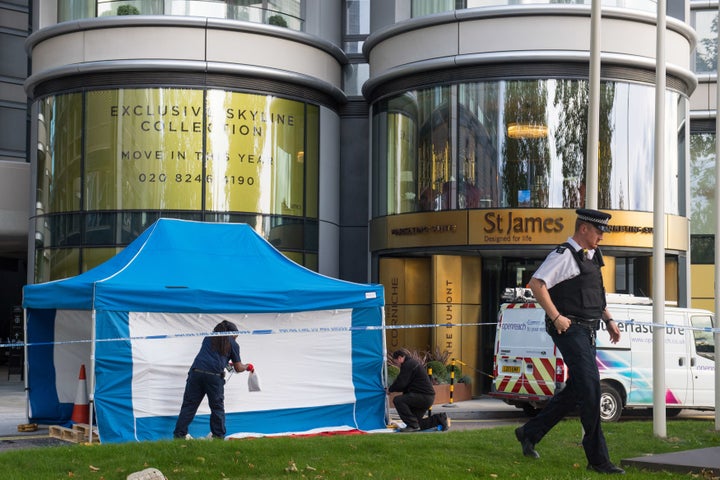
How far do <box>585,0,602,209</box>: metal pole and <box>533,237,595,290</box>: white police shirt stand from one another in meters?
4.33

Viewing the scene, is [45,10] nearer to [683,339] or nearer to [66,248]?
[66,248]

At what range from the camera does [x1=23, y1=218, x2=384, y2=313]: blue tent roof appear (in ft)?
47.6

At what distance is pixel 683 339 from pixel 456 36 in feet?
29.8

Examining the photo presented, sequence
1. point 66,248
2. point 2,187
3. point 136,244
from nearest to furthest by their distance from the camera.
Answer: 1. point 136,244
2. point 66,248
3. point 2,187

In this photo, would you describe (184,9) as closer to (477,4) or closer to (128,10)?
(128,10)

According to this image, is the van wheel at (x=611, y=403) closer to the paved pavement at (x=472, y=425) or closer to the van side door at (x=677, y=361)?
the van side door at (x=677, y=361)

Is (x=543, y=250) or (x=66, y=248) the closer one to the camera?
(x=543, y=250)

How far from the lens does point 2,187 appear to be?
2844 centimetres

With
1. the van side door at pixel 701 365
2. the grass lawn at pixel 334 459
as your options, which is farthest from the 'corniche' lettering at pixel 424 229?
the grass lawn at pixel 334 459

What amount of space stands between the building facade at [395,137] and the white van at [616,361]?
17.2 feet

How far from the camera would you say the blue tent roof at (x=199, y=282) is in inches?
571

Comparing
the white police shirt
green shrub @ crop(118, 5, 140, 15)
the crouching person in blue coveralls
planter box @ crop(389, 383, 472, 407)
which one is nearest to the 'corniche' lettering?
planter box @ crop(389, 383, 472, 407)

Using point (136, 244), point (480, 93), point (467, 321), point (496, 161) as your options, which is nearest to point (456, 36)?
point (480, 93)

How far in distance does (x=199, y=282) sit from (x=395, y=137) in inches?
442
